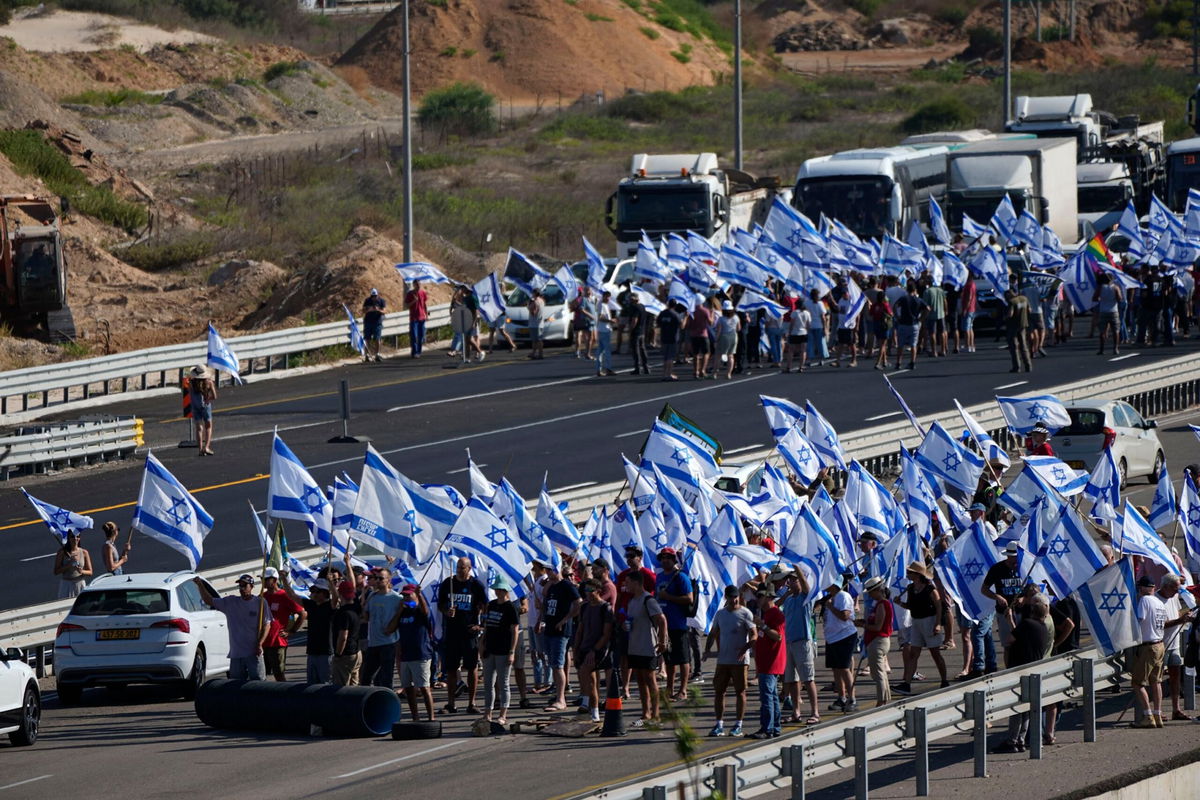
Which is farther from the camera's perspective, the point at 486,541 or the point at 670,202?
the point at 670,202

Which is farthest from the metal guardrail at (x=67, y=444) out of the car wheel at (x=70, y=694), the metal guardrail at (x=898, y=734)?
the metal guardrail at (x=898, y=734)

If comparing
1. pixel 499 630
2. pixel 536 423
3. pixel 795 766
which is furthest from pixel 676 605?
pixel 536 423

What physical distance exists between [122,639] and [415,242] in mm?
33687

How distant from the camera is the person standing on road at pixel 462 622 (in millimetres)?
17484

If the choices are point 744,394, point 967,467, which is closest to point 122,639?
point 967,467

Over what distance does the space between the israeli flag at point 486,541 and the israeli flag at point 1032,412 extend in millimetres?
8756

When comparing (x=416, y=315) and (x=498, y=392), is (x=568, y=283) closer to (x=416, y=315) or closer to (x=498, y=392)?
(x=416, y=315)

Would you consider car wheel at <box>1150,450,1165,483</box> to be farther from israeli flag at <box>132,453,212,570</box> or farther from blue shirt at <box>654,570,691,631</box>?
israeli flag at <box>132,453,212,570</box>

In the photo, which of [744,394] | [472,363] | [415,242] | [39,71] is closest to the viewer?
[744,394]

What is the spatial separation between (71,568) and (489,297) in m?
18.8

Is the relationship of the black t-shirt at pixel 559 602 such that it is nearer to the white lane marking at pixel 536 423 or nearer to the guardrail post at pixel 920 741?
the guardrail post at pixel 920 741

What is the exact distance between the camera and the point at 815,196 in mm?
45188

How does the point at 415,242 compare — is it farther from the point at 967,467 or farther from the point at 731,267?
the point at 967,467

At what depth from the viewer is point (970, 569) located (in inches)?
706
